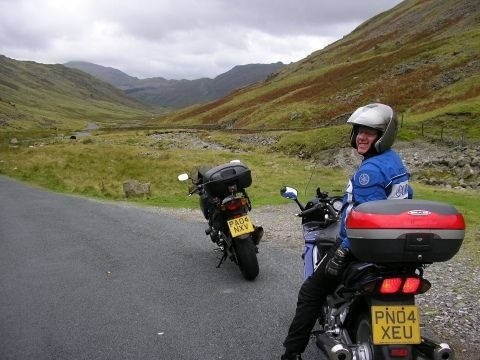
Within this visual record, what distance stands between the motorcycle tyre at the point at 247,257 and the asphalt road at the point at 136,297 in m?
0.18

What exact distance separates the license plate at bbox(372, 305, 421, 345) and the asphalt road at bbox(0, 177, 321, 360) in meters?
1.91

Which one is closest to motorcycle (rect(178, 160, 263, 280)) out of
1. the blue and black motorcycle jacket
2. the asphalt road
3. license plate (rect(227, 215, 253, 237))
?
license plate (rect(227, 215, 253, 237))

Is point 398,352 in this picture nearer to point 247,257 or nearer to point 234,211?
point 247,257

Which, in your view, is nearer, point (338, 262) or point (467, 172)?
point (338, 262)

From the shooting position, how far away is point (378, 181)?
454cm

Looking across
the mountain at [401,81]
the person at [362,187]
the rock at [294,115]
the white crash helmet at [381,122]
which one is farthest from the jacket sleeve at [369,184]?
the rock at [294,115]

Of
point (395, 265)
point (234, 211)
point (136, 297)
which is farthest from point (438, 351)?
point (136, 297)

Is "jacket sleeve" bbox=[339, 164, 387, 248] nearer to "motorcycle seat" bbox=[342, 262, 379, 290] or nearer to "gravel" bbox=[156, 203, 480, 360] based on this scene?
"motorcycle seat" bbox=[342, 262, 379, 290]

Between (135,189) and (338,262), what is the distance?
1865cm

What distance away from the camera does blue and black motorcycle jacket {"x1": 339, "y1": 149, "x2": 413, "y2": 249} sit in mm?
4543

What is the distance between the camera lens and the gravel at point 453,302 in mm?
6270

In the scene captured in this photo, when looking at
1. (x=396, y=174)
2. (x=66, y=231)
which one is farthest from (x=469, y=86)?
(x=396, y=174)

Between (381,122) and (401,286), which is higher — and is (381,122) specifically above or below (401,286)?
above

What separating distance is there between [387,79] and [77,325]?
185 ft
